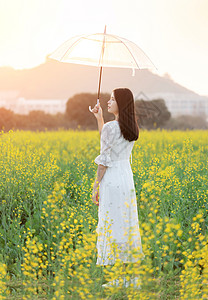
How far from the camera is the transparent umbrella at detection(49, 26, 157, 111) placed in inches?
183

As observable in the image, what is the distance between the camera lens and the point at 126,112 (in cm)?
359

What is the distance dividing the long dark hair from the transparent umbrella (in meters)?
1.16

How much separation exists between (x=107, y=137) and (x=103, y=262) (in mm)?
1118

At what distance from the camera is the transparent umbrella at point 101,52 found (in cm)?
465

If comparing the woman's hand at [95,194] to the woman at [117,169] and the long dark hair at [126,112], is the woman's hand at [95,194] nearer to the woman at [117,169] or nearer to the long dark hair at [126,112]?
the woman at [117,169]

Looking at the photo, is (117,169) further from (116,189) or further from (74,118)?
(74,118)

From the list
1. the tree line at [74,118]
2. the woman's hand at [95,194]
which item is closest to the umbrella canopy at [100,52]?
the woman's hand at [95,194]

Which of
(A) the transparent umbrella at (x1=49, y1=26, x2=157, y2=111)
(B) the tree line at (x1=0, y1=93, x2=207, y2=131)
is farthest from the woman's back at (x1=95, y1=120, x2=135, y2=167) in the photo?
(B) the tree line at (x1=0, y1=93, x2=207, y2=131)

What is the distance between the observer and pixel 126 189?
12.0 feet

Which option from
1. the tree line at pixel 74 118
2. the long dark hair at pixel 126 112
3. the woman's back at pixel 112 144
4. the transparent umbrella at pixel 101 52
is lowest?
the tree line at pixel 74 118

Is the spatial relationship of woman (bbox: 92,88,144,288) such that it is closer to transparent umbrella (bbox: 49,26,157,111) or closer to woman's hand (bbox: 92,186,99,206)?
woman's hand (bbox: 92,186,99,206)

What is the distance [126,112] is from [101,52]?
1.39 m

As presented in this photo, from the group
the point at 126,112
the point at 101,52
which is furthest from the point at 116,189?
the point at 101,52

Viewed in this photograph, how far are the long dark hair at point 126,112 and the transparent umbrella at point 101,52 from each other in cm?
116
